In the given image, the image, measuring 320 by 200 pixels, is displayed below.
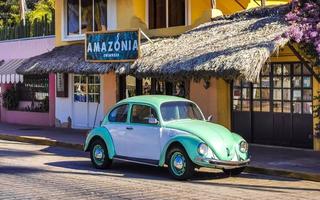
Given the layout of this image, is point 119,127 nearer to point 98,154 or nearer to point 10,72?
point 98,154

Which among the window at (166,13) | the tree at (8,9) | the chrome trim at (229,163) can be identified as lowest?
the chrome trim at (229,163)

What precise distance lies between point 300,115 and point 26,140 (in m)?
9.41

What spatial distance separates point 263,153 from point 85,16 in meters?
10.7

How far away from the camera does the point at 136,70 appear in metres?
17.8

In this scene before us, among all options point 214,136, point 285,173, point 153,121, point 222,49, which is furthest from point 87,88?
point 214,136

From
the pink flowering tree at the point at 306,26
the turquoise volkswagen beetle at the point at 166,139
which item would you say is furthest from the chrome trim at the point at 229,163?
the pink flowering tree at the point at 306,26

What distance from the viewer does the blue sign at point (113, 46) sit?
18.9 meters

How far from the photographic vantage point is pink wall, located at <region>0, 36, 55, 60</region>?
25531 millimetres

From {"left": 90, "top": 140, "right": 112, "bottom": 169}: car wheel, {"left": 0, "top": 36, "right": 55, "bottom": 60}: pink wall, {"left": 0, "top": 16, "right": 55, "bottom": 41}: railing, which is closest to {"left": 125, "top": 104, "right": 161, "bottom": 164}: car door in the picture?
{"left": 90, "top": 140, "right": 112, "bottom": 169}: car wheel

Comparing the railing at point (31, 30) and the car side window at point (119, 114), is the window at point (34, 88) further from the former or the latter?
the car side window at point (119, 114)

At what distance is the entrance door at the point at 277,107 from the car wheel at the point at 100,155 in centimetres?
586

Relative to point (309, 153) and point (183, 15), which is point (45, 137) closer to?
point (183, 15)

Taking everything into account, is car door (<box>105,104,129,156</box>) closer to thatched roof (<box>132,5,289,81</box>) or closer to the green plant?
thatched roof (<box>132,5,289,81</box>)

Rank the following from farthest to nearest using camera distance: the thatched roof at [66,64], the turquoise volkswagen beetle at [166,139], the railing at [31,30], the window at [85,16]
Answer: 1. the railing at [31,30]
2. the window at [85,16]
3. the thatched roof at [66,64]
4. the turquoise volkswagen beetle at [166,139]
